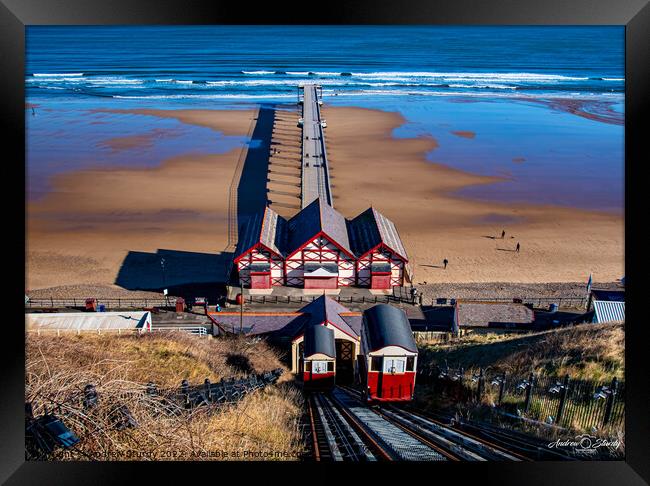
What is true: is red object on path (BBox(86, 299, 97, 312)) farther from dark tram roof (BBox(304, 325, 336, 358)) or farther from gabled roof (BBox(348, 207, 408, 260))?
gabled roof (BBox(348, 207, 408, 260))

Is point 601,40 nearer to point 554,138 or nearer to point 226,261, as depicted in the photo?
point 554,138

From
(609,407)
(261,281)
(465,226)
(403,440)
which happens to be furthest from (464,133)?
(403,440)

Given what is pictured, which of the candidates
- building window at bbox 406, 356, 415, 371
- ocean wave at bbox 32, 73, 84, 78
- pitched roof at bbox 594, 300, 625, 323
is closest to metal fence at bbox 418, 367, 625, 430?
building window at bbox 406, 356, 415, 371

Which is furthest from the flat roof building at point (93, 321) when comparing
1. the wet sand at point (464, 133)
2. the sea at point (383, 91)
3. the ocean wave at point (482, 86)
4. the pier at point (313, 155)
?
the ocean wave at point (482, 86)

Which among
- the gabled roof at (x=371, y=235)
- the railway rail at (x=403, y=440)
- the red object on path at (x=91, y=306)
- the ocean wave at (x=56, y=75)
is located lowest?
the railway rail at (x=403, y=440)

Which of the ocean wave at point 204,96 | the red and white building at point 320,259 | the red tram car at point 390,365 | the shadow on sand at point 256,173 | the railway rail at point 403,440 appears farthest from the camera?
the ocean wave at point 204,96
